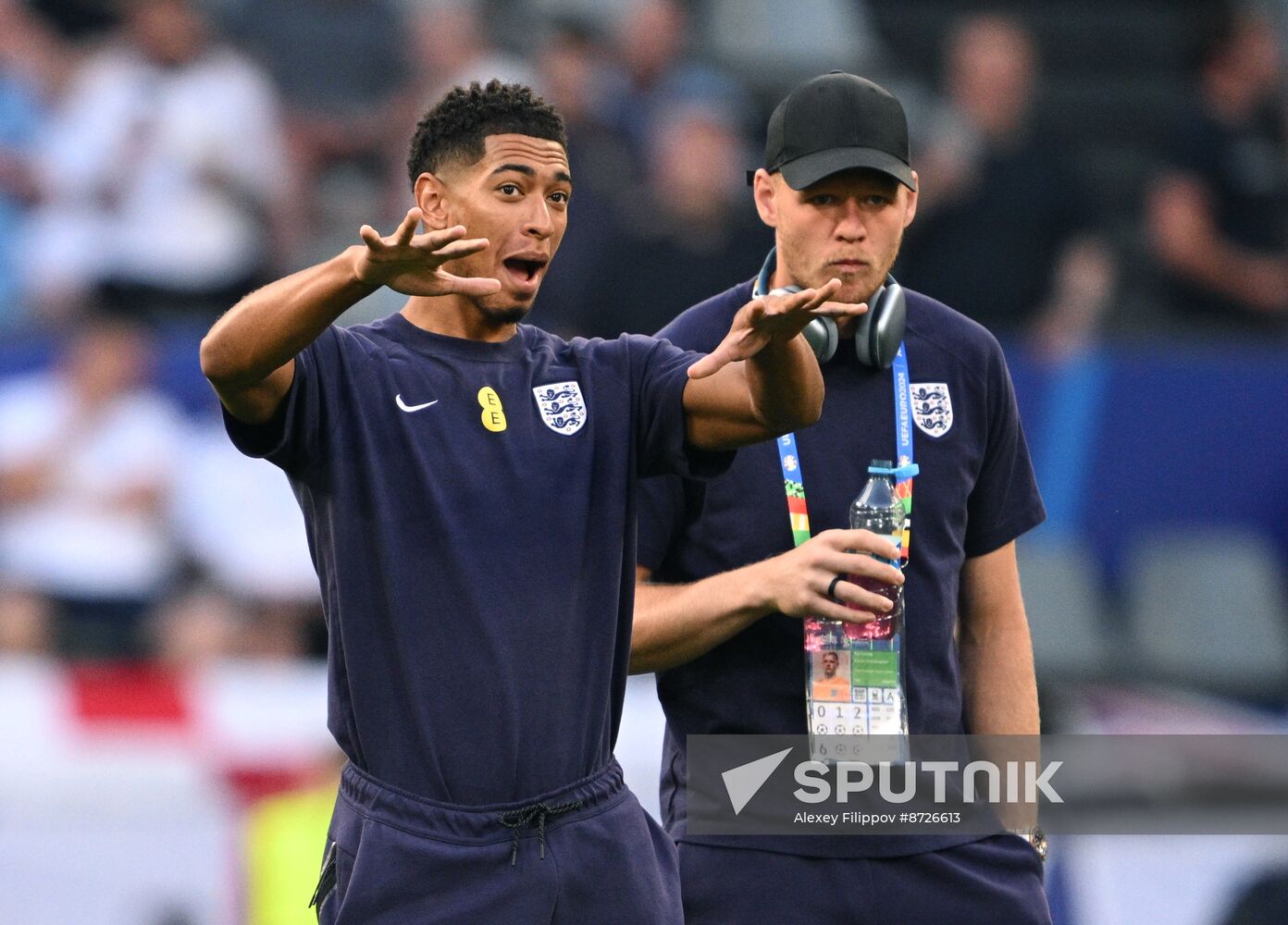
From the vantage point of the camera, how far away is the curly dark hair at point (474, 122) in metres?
3.40

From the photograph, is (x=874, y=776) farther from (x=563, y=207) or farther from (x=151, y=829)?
(x=151, y=829)

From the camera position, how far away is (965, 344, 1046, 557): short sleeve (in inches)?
155

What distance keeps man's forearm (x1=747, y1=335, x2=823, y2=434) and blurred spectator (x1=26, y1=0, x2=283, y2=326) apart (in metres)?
5.03

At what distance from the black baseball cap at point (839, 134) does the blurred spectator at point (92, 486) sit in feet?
13.5

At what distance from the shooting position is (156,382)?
24.1 feet

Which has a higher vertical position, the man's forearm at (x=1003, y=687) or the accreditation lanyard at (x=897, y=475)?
the accreditation lanyard at (x=897, y=475)

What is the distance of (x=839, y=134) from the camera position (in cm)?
375

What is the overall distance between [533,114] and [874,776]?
1367mm

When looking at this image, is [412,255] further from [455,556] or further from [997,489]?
[997,489]

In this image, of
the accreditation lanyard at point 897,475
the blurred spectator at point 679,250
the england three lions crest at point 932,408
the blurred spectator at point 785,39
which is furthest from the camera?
the blurred spectator at point 785,39

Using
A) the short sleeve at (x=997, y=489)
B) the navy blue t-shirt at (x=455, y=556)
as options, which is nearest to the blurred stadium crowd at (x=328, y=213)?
the short sleeve at (x=997, y=489)

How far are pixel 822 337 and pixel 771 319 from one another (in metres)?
0.61

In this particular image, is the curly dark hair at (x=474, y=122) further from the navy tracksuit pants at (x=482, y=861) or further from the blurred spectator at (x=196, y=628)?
the blurred spectator at (x=196, y=628)

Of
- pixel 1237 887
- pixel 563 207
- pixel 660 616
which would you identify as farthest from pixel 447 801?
pixel 1237 887
